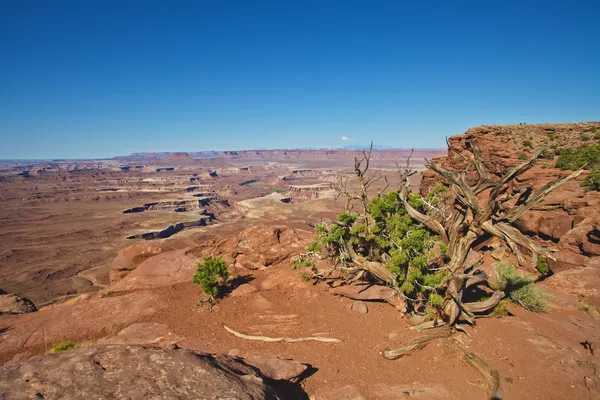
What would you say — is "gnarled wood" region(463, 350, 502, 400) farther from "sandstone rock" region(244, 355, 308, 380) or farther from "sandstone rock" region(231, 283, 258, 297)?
"sandstone rock" region(231, 283, 258, 297)

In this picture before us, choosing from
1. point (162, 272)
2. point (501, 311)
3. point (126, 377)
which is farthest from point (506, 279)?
point (162, 272)

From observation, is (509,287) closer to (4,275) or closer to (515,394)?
(515,394)

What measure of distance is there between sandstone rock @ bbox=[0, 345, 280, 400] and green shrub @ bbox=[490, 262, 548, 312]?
11.7 m

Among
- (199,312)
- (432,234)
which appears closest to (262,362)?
(199,312)

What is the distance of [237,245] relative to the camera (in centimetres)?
2136

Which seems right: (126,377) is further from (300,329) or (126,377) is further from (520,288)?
(520,288)

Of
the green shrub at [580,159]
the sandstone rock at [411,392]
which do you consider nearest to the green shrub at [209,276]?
the sandstone rock at [411,392]

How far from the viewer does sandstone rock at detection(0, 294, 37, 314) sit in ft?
54.5

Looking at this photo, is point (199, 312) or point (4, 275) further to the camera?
point (4, 275)

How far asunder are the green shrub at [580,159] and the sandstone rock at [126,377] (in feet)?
97.6

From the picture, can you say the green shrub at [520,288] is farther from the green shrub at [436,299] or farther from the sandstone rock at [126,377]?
the sandstone rock at [126,377]

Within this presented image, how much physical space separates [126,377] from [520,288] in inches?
560

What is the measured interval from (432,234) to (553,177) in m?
18.5

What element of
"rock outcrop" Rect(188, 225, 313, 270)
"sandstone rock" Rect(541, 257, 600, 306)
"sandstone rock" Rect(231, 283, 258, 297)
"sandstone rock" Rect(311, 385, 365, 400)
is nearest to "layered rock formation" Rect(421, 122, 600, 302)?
"sandstone rock" Rect(541, 257, 600, 306)
